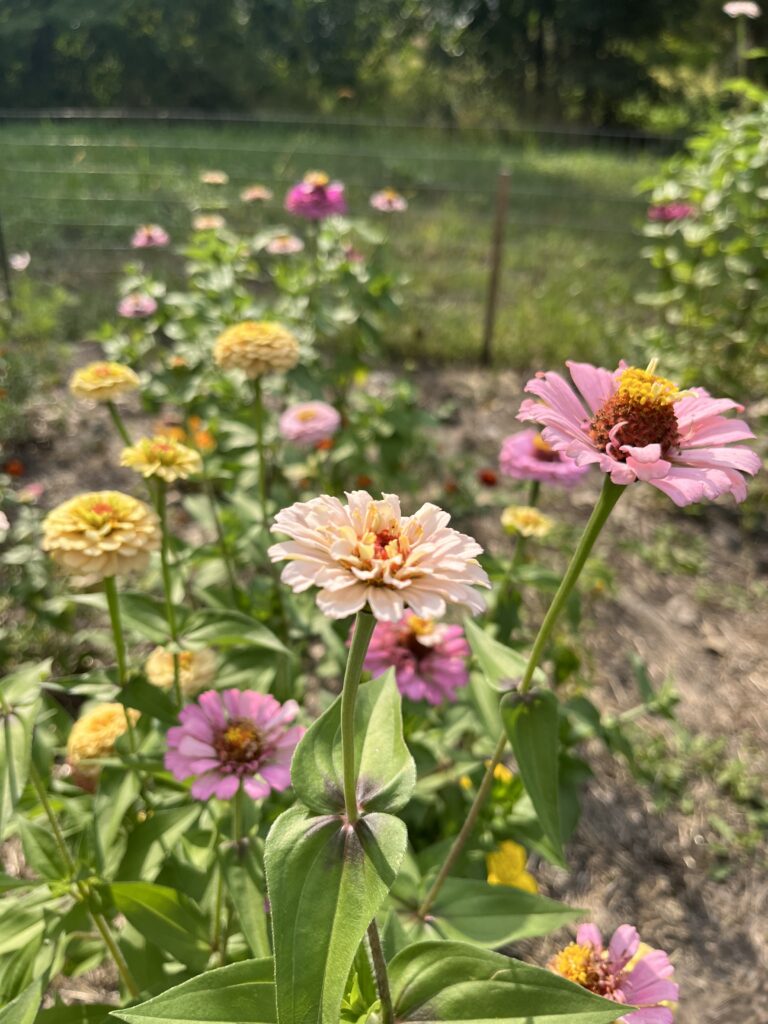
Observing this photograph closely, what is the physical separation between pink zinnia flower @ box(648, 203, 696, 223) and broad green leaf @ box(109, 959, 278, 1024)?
115 inches

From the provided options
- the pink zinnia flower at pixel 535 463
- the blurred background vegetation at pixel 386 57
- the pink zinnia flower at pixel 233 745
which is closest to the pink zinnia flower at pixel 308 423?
the pink zinnia flower at pixel 535 463

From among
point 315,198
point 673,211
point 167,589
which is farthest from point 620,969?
point 673,211

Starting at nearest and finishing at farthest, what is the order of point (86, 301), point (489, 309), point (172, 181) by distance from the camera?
point (489, 309)
point (86, 301)
point (172, 181)

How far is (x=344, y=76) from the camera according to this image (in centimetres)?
1268

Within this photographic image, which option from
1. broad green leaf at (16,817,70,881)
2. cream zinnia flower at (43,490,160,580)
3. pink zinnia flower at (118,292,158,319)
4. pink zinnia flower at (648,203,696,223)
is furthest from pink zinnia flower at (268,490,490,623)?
pink zinnia flower at (648,203,696,223)

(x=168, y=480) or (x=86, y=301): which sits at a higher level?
(x=168, y=480)

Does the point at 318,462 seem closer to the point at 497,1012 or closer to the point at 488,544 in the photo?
the point at 488,544

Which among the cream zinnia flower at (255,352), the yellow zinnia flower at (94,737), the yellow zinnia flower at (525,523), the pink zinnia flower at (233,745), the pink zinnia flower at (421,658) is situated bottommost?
the yellow zinnia flower at (94,737)

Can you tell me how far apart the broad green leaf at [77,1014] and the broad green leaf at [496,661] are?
66cm

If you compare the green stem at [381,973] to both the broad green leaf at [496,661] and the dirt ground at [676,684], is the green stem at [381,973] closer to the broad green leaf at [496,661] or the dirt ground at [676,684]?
the broad green leaf at [496,661]

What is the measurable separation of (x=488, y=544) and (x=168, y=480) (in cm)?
166

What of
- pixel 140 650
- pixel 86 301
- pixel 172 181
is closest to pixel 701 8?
pixel 172 181

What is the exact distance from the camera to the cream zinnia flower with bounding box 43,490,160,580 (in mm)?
980

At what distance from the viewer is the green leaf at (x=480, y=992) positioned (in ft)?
2.10
